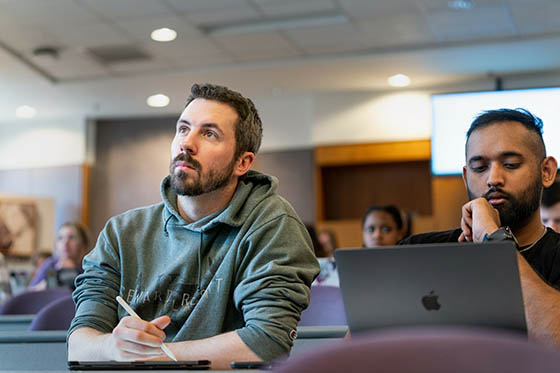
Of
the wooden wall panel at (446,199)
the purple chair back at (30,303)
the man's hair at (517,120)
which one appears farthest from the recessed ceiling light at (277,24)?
the man's hair at (517,120)

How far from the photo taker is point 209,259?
203 cm

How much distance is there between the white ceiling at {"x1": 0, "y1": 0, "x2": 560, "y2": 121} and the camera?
6.18m

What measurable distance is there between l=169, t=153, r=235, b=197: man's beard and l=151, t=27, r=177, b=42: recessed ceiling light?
4.72 metres

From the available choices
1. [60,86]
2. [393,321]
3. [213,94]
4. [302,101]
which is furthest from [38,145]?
[393,321]

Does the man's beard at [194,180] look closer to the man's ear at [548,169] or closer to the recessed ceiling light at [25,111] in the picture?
the man's ear at [548,169]

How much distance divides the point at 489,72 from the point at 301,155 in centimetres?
225

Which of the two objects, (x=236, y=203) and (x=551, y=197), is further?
(x=551, y=197)

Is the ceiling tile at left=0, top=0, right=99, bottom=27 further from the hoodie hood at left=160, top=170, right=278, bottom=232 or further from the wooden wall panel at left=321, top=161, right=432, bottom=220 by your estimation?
the hoodie hood at left=160, top=170, right=278, bottom=232

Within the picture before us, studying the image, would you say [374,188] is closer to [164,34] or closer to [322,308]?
[164,34]

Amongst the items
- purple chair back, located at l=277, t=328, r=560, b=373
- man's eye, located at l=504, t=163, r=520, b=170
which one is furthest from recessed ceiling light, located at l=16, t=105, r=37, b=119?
purple chair back, located at l=277, t=328, r=560, b=373

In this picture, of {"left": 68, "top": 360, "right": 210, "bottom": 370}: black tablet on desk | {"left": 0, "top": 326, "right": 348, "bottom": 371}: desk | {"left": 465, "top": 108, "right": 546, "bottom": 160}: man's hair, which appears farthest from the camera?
{"left": 0, "top": 326, "right": 348, "bottom": 371}: desk

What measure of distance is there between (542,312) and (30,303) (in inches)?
91.4

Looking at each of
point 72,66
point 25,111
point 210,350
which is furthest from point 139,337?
point 25,111

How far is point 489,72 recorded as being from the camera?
7.91m
